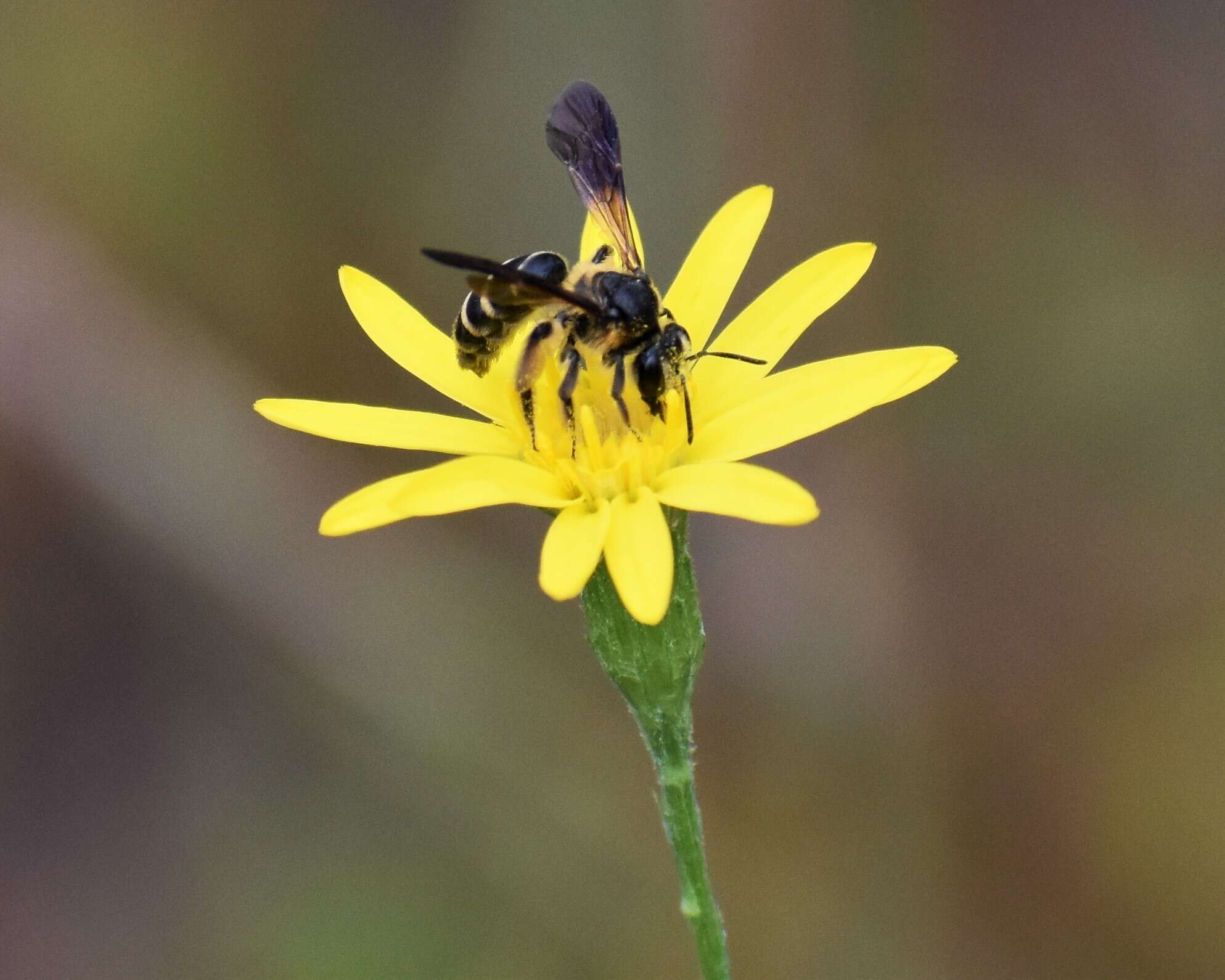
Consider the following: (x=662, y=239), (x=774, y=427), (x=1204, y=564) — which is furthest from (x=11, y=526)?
(x=1204, y=564)

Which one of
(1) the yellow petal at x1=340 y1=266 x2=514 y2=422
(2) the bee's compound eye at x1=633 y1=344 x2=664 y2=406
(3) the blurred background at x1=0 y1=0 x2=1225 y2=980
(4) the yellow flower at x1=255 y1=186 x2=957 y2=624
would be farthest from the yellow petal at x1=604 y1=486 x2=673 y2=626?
(3) the blurred background at x1=0 y1=0 x2=1225 y2=980

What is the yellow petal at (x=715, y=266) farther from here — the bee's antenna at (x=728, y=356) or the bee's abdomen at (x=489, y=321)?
the bee's abdomen at (x=489, y=321)

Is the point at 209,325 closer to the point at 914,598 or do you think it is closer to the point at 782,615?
the point at 782,615

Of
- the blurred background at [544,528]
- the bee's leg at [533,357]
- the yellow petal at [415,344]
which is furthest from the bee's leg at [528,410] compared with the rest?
the blurred background at [544,528]

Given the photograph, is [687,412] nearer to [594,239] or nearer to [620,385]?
[620,385]

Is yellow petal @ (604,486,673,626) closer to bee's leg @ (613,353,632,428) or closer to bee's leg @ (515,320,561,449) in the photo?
bee's leg @ (613,353,632,428)

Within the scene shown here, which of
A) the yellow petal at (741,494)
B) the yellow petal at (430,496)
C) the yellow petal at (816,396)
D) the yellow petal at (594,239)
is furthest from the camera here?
the yellow petal at (594,239)

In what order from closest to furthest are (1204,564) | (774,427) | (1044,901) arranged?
(774,427)
(1044,901)
(1204,564)
